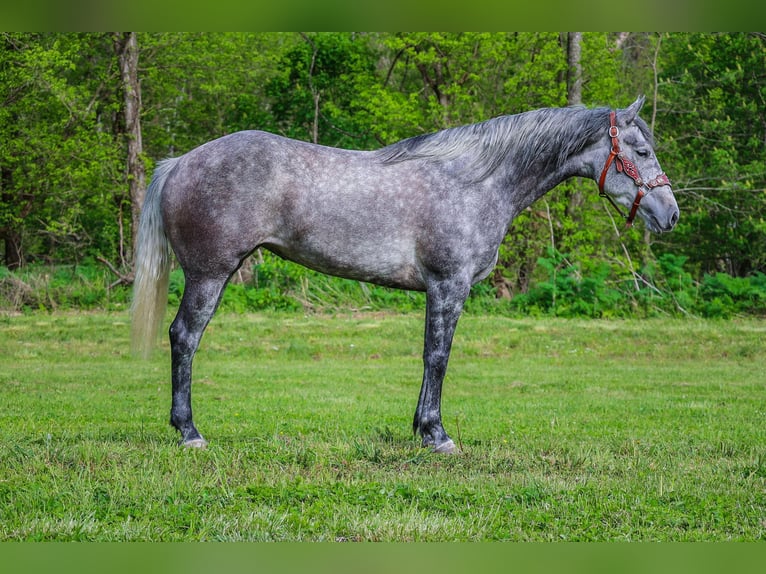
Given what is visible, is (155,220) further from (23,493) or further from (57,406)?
(57,406)

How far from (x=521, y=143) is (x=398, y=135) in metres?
13.2

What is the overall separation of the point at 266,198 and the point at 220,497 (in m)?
2.29

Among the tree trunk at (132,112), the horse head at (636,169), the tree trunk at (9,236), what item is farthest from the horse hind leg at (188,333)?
the tree trunk at (9,236)

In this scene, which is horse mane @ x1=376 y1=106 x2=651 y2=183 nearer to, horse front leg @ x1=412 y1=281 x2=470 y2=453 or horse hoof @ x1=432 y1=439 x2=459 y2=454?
horse front leg @ x1=412 y1=281 x2=470 y2=453

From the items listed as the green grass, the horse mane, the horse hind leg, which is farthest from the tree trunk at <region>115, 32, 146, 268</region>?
the horse mane

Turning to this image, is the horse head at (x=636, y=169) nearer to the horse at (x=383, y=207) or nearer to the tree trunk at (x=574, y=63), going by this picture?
the horse at (x=383, y=207)

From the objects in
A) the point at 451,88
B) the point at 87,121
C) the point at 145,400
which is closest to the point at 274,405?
the point at 145,400

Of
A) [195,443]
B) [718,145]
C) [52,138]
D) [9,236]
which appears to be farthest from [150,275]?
[718,145]

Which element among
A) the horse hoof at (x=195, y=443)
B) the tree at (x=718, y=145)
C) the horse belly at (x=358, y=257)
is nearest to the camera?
the horse hoof at (x=195, y=443)

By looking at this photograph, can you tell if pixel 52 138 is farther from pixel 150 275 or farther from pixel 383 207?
pixel 383 207

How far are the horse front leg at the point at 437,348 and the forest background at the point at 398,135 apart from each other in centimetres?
875

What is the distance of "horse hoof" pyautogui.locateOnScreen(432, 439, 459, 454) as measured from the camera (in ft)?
20.2

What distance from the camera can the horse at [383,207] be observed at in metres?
6.20

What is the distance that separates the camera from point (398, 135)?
763 inches
